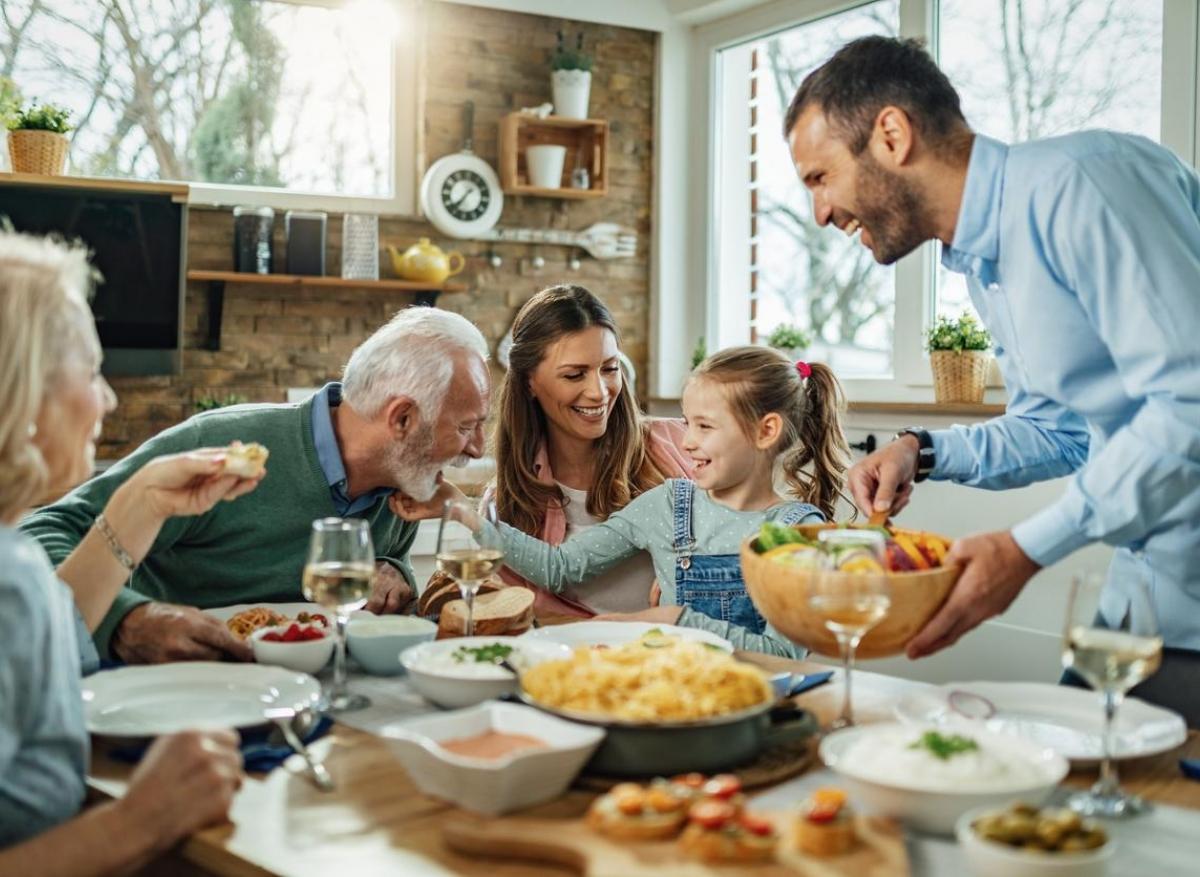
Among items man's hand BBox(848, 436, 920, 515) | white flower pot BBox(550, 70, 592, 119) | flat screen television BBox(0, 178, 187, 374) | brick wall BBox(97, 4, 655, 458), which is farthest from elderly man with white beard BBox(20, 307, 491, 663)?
white flower pot BBox(550, 70, 592, 119)

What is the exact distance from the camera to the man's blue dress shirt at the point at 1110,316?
1546 mm

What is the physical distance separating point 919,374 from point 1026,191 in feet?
9.54

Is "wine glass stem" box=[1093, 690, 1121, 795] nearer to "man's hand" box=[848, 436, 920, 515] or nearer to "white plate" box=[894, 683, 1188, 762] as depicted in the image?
"white plate" box=[894, 683, 1188, 762]

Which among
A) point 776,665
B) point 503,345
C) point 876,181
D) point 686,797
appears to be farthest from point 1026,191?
point 503,345

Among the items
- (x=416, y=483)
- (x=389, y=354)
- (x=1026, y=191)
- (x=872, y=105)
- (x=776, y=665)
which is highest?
(x=872, y=105)

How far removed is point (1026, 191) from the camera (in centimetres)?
173

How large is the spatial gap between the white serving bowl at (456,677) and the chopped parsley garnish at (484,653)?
0.5 inches

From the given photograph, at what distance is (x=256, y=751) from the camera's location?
4.32ft

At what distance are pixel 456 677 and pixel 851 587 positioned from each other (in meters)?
0.49

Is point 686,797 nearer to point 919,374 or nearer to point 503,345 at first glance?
point 919,374

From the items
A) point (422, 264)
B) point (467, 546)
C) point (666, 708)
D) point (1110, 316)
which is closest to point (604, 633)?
point (467, 546)

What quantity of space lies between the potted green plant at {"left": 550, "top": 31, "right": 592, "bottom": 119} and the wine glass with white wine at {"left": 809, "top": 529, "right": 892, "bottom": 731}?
Answer: 4097 mm

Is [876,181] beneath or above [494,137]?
beneath

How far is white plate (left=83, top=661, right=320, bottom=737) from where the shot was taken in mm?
1416
